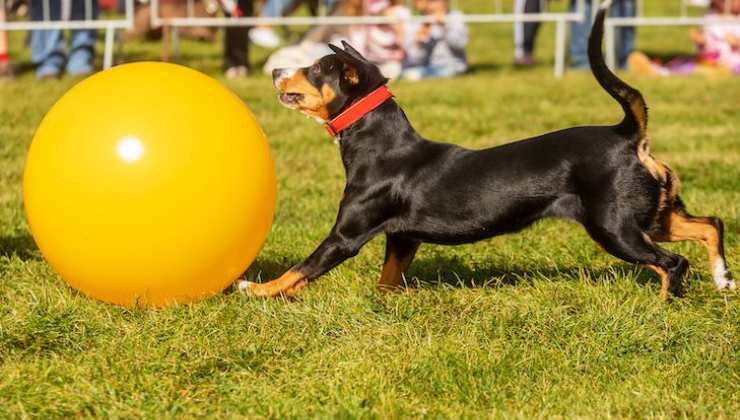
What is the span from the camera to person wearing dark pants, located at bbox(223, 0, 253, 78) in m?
12.2

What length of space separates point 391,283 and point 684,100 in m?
6.75

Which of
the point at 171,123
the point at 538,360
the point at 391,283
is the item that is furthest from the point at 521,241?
the point at 171,123

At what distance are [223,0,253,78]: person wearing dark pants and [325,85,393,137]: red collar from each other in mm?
7797

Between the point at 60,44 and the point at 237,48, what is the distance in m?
1.99

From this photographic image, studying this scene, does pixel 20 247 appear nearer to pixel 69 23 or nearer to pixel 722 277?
pixel 722 277

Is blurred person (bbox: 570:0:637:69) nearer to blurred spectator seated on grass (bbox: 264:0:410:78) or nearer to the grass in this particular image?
blurred spectator seated on grass (bbox: 264:0:410:78)

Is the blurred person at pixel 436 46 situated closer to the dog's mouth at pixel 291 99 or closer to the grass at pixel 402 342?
the grass at pixel 402 342

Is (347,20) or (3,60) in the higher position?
(347,20)

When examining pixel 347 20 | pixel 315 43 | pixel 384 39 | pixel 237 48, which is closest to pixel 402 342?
pixel 347 20

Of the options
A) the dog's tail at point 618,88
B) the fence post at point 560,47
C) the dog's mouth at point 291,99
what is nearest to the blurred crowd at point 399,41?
the fence post at point 560,47

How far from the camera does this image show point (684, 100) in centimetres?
1057

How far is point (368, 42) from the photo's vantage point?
12789mm

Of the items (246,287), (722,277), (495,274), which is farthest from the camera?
(495,274)

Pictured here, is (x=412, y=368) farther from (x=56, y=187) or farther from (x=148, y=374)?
(x=56, y=187)
